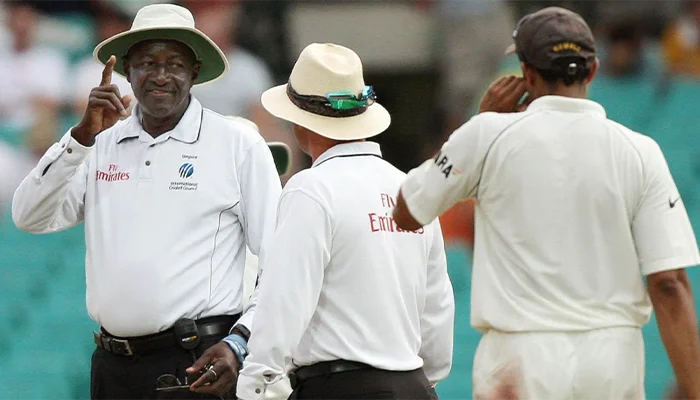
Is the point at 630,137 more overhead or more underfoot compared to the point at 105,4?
more underfoot

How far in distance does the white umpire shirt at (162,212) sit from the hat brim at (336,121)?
0.40 meters

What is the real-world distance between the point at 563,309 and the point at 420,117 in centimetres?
917

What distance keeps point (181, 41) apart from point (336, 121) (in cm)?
90

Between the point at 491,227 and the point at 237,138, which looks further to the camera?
the point at 237,138

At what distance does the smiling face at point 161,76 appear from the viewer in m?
4.93

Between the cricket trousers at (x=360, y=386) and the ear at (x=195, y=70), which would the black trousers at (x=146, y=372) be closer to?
the cricket trousers at (x=360, y=386)

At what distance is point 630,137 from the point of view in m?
3.87

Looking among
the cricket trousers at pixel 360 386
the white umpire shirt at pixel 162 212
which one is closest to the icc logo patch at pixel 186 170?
the white umpire shirt at pixel 162 212

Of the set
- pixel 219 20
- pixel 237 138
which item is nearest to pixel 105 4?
pixel 219 20

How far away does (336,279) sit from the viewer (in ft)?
14.0

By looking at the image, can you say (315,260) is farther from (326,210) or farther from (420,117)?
(420,117)

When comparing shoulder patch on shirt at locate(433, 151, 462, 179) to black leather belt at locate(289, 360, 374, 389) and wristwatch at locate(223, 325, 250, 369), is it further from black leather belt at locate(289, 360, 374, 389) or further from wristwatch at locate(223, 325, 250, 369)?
wristwatch at locate(223, 325, 250, 369)

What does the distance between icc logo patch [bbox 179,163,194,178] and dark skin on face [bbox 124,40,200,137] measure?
0.19 meters

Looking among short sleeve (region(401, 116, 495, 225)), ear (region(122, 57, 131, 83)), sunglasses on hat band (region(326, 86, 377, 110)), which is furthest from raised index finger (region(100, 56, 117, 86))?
short sleeve (region(401, 116, 495, 225))
